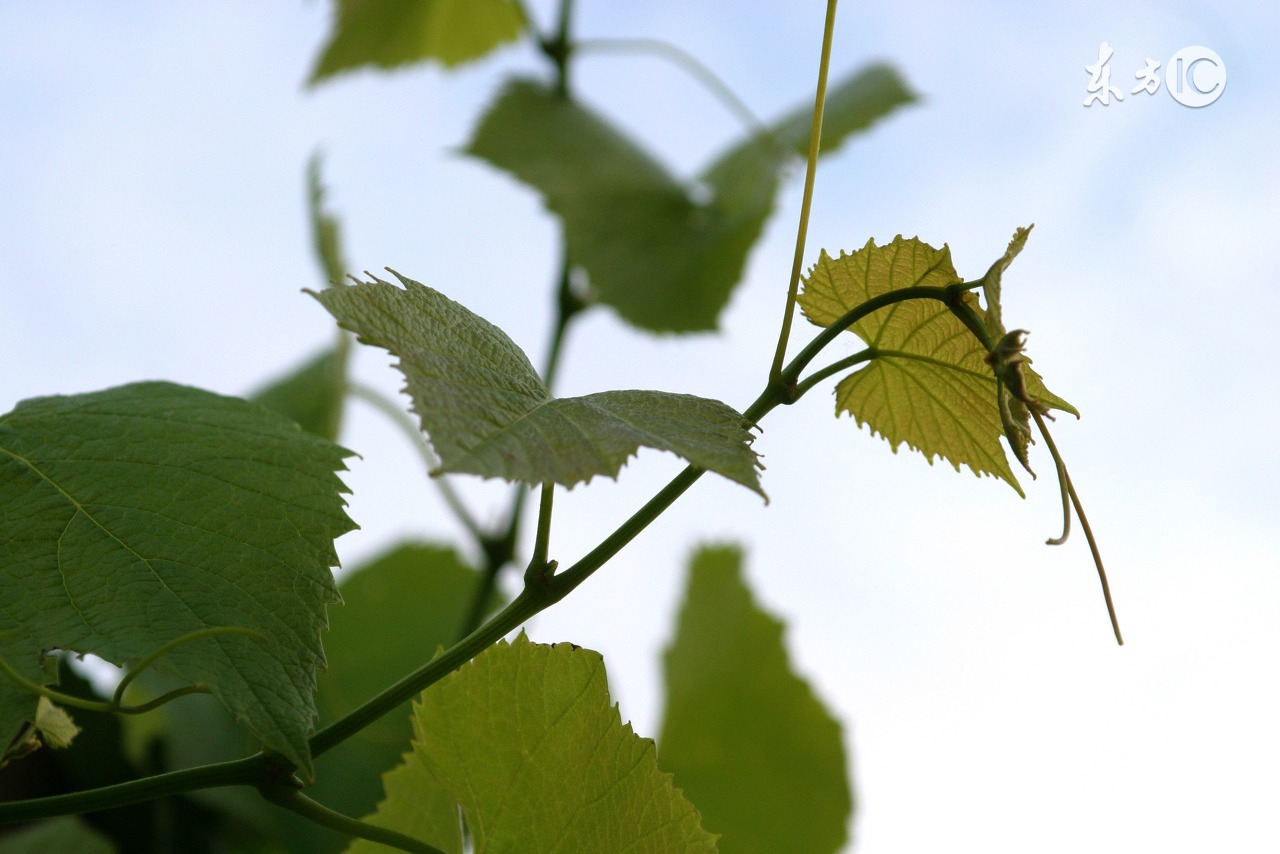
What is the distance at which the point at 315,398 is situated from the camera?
85 cm

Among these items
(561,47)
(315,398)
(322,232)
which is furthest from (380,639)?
(561,47)

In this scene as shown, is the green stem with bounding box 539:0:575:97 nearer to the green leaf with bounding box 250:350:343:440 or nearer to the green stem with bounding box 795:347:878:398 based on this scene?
the green leaf with bounding box 250:350:343:440

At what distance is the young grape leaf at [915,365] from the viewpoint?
0.98 ft

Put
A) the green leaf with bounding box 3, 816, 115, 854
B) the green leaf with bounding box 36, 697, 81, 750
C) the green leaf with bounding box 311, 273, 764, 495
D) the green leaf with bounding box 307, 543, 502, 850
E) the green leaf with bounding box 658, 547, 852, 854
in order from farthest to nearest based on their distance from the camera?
the green leaf with bounding box 658, 547, 852, 854 → the green leaf with bounding box 307, 543, 502, 850 → the green leaf with bounding box 3, 816, 115, 854 → the green leaf with bounding box 36, 697, 81, 750 → the green leaf with bounding box 311, 273, 764, 495

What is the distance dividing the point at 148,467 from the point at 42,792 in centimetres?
38

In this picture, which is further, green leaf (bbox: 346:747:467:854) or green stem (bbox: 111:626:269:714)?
green leaf (bbox: 346:747:467:854)

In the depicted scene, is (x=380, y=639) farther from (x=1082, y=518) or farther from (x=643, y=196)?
(x=1082, y=518)

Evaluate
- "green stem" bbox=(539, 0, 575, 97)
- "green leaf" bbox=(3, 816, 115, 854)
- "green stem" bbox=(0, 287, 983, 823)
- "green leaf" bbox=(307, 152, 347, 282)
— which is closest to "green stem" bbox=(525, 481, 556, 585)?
"green stem" bbox=(0, 287, 983, 823)

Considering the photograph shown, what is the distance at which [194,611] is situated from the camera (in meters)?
0.28

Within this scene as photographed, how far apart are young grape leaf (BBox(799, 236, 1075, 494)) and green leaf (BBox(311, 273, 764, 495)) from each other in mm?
63

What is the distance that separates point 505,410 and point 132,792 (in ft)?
0.40

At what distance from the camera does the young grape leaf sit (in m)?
0.30

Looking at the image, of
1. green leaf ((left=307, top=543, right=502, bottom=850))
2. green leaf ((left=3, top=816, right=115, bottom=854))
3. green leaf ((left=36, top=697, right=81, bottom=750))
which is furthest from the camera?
green leaf ((left=307, top=543, right=502, bottom=850))

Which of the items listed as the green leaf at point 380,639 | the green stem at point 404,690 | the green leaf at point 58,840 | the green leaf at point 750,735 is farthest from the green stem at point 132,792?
the green leaf at point 750,735
